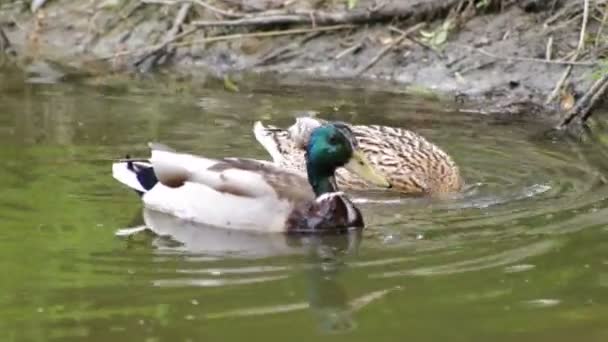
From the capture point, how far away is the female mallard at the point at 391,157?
9.86 m

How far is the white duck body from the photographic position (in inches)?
339

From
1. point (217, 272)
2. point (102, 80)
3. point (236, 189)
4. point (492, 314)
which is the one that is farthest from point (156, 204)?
point (102, 80)

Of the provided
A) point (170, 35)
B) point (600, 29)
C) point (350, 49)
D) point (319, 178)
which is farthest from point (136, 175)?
point (170, 35)

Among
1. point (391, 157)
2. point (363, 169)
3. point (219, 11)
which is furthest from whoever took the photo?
point (219, 11)

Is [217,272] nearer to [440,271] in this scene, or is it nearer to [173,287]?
[173,287]

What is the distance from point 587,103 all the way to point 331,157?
3.16 meters

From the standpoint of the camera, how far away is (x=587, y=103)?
1132cm

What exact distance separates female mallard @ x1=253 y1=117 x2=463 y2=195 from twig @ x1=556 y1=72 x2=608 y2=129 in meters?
1.46

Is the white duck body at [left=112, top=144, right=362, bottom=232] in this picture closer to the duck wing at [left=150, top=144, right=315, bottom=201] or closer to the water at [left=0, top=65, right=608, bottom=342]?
the duck wing at [left=150, top=144, right=315, bottom=201]

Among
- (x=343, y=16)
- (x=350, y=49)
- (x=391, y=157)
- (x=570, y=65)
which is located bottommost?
(x=350, y=49)

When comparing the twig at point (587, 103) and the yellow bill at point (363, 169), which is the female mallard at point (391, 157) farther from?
the twig at point (587, 103)

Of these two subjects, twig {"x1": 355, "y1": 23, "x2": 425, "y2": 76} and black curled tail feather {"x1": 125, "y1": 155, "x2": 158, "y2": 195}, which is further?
twig {"x1": 355, "y1": 23, "x2": 425, "y2": 76}

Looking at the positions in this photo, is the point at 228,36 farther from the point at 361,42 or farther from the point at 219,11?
the point at 361,42

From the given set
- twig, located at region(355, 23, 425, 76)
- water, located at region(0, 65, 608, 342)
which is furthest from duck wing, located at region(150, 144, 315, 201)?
twig, located at region(355, 23, 425, 76)
